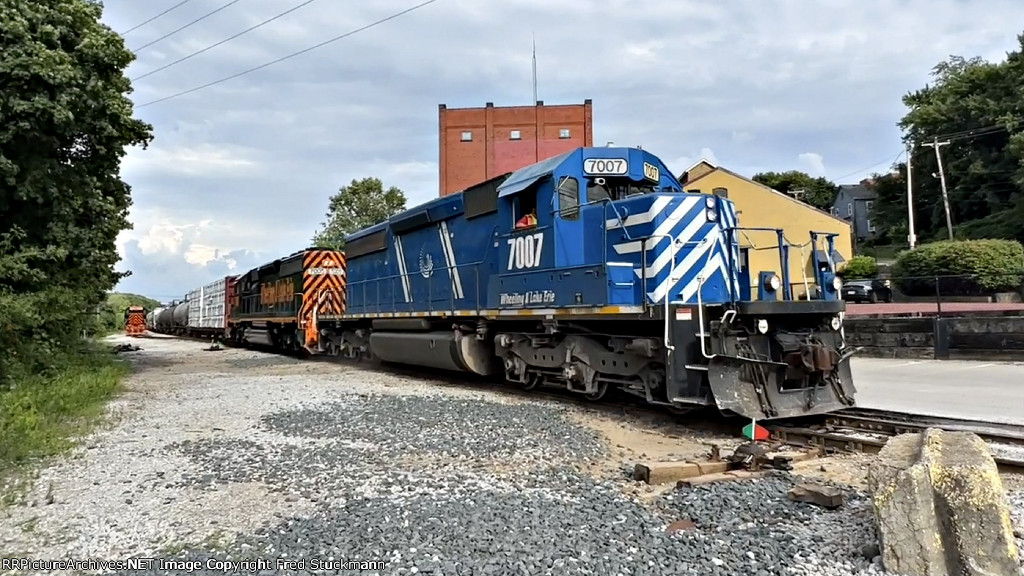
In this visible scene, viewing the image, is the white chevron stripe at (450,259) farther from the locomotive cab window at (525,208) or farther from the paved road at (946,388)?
the paved road at (946,388)

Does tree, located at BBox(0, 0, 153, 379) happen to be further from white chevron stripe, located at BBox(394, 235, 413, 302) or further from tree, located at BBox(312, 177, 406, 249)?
tree, located at BBox(312, 177, 406, 249)

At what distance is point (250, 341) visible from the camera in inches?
941

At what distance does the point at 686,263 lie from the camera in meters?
7.93

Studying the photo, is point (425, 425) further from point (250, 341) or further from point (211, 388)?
point (250, 341)

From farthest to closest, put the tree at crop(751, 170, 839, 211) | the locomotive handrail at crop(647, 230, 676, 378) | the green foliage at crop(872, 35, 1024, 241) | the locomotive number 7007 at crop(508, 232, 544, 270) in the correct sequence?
the tree at crop(751, 170, 839, 211) → the green foliage at crop(872, 35, 1024, 241) → the locomotive number 7007 at crop(508, 232, 544, 270) → the locomotive handrail at crop(647, 230, 676, 378)

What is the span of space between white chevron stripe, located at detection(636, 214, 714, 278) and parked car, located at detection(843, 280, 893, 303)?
23441mm

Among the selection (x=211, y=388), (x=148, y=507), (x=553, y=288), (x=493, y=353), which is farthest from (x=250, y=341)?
(x=148, y=507)

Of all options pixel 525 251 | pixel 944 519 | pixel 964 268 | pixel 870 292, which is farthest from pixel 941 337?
pixel 870 292

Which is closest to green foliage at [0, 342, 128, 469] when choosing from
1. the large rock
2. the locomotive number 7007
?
the locomotive number 7007

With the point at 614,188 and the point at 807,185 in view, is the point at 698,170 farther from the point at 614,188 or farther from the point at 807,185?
the point at 807,185

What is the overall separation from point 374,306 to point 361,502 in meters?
10.7

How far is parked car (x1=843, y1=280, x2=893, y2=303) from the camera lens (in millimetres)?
28578

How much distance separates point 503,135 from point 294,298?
28.7m

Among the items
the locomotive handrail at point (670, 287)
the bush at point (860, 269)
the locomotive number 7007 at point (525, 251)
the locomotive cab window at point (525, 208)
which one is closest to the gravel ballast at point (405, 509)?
the locomotive handrail at point (670, 287)
